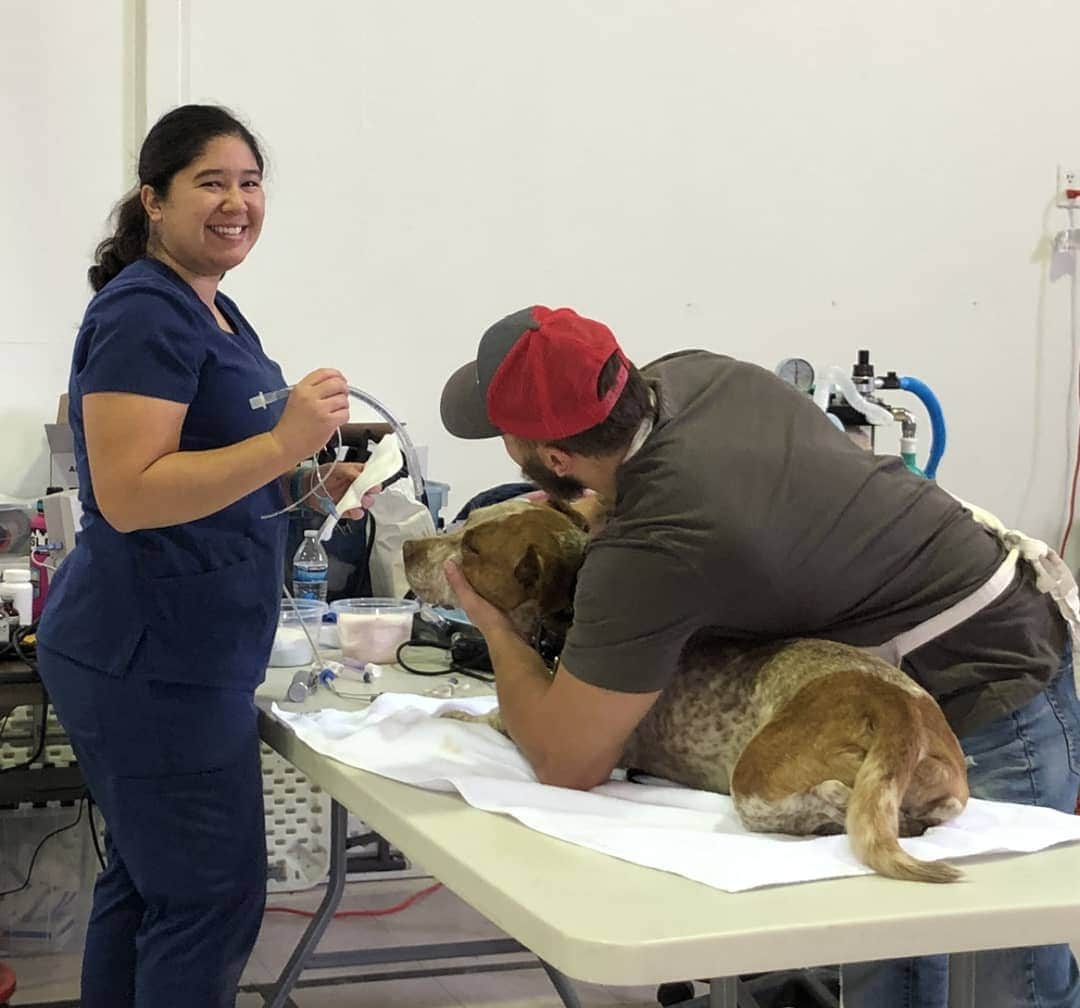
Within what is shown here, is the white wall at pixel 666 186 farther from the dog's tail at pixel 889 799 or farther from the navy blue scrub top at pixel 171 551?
the dog's tail at pixel 889 799

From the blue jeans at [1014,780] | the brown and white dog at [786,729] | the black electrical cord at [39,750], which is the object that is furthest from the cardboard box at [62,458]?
the blue jeans at [1014,780]

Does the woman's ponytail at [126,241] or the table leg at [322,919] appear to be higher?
the woman's ponytail at [126,241]

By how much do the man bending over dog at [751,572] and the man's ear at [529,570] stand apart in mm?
110

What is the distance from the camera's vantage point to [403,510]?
239 cm

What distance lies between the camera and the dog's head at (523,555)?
5.21 ft

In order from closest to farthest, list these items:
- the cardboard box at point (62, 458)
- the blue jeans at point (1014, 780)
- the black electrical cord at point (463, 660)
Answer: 1. the blue jeans at point (1014, 780)
2. the black electrical cord at point (463, 660)
3. the cardboard box at point (62, 458)

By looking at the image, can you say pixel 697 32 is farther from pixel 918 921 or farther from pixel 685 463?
pixel 918 921

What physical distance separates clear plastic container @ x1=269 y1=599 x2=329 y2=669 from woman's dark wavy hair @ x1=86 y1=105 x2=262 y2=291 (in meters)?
0.56

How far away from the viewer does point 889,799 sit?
1186mm

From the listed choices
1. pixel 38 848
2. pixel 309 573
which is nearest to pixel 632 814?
pixel 309 573

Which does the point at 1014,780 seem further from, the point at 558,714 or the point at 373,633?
the point at 373,633

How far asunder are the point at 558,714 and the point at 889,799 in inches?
13.4

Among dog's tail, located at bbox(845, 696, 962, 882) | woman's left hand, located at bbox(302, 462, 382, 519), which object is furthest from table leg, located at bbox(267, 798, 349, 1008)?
dog's tail, located at bbox(845, 696, 962, 882)

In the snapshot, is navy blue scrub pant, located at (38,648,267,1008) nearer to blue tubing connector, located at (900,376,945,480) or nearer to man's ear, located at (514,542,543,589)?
man's ear, located at (514,542,543,589)
